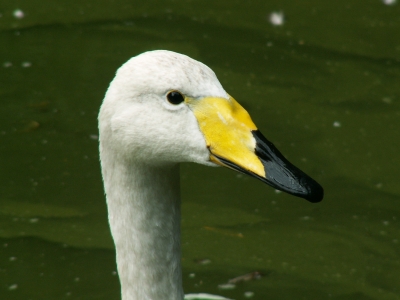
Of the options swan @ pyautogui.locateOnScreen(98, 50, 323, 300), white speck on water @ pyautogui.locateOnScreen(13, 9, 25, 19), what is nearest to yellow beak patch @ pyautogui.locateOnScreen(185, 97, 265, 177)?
swan @ pyautogui.locateOnScreen(98, 50, 323, 300)

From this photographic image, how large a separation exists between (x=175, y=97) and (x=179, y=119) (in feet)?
0.26

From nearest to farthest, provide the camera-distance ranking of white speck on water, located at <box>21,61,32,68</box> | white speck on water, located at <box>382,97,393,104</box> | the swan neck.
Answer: the swan neck
white speck on water, located at <box>382,97,393,104</box>
white speck on water, located at <box>21,61,32,68</box>

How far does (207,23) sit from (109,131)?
386 cm

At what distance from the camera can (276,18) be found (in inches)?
253

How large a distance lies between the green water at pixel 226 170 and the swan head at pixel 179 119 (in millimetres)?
1637

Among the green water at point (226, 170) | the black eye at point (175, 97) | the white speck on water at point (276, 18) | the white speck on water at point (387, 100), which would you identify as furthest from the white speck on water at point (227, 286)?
the white speck on water at point (276, 18)

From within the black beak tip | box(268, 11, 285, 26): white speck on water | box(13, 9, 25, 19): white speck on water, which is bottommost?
the black beak tip

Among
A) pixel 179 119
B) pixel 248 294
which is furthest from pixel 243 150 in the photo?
pixel 248 294

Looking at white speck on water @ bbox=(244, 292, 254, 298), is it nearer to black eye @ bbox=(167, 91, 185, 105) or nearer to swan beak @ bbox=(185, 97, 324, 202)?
swan beak @ bbox=(185, 97, 324, 202)

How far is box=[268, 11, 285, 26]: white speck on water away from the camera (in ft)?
21.0

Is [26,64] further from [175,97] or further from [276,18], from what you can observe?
[175,97]

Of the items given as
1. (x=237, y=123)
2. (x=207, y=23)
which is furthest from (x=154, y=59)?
(x=207, y=23)

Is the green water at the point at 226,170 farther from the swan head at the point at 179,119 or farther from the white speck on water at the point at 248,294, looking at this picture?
the swan head at the point at 179,119

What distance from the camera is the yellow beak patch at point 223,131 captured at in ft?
8.43
